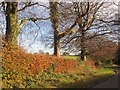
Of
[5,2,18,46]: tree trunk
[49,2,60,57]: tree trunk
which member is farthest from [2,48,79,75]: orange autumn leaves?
[49,2,60,57]: tree trunk

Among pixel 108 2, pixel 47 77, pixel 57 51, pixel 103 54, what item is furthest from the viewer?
pixel 103 54

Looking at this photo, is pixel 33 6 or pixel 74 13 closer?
pixel 33 6

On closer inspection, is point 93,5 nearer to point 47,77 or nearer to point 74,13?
point 74,13

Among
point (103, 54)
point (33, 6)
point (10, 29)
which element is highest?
point (33, 6)

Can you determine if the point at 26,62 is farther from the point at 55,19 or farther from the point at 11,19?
the point at 55,19

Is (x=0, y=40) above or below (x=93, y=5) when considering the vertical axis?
below

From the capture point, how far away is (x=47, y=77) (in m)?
15.5

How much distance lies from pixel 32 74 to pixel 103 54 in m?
30.5

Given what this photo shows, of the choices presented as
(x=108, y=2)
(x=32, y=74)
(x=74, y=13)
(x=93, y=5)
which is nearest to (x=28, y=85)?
(x=32, y=74)

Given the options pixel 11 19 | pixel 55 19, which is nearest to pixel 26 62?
pixel 11 19

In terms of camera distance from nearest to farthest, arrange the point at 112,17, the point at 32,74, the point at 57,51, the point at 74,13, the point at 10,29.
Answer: the point at 32,74
the point at 10,29
the point at 57,51
the point at 74,13
the point at 112,17

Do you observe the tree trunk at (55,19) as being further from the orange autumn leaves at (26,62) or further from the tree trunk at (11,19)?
the orange autumn leaves at (26,62)

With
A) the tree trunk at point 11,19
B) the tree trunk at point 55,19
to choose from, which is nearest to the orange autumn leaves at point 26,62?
the tree trunk at point 11,19

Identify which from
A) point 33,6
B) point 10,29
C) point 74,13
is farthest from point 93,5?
point 10,29
